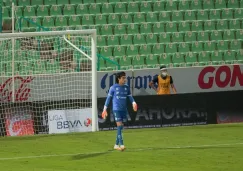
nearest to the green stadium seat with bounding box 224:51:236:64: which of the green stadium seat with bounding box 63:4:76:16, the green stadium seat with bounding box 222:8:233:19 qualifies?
the green stadium seat with bounding box 222:8:233:19

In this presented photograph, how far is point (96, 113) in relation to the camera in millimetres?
24516

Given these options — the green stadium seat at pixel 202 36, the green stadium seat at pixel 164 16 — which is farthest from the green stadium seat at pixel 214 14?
the green stadium seat at pixel 164 16

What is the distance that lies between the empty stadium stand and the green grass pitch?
275 inches

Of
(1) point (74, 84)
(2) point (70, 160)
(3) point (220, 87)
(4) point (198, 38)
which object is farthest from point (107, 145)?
(4) point (198, 38)

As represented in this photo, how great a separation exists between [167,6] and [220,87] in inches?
280

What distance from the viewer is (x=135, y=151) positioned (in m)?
19.5

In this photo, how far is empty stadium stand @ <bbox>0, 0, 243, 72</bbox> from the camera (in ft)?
103

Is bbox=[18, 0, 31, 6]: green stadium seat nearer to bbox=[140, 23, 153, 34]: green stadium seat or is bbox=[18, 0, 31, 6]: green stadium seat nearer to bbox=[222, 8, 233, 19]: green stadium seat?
bbox=[140, 23, 153, 34]: green stadium seat

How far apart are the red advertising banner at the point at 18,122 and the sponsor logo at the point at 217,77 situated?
7.43 meters

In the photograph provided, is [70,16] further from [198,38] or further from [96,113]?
[96,113]

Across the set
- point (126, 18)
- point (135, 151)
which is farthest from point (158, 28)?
point (135, 151)

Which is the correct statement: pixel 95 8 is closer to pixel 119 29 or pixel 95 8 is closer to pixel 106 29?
pixel 106 29

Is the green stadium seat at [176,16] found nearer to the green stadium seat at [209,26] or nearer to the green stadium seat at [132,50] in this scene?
the green stadium seat at [209,26]

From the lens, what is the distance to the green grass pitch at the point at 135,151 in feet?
55.5
